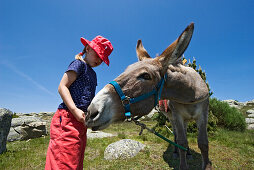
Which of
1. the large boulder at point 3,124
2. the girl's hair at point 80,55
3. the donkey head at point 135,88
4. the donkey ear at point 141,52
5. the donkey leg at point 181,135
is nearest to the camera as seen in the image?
the donkey head at point 135,88

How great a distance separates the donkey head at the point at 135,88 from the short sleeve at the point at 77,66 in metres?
0.58

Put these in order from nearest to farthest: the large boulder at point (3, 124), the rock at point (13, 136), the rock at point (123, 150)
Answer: the rock at point (123, 150) < the large boulder at point (3, 124) < the rock at point (13, 136)

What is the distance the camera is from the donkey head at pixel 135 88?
1.74 metres

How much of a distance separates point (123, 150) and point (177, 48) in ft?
13.8

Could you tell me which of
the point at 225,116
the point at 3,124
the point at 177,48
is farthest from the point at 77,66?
the point at 225,116

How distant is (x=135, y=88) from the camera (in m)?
2.01

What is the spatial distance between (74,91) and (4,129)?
7.13 meters

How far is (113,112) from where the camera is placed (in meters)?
1.86

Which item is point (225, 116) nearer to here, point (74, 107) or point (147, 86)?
point (147, 86)

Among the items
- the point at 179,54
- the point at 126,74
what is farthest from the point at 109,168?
the point at 179,54

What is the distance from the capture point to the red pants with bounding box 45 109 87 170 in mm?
1856

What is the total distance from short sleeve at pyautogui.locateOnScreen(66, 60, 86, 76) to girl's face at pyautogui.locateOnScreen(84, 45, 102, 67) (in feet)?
0.58

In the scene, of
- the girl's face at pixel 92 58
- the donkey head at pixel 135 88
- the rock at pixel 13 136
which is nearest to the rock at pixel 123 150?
the donkey head at pixel 135 88

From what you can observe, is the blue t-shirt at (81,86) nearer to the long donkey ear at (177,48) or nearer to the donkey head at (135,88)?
the donkey head at (135,88)
